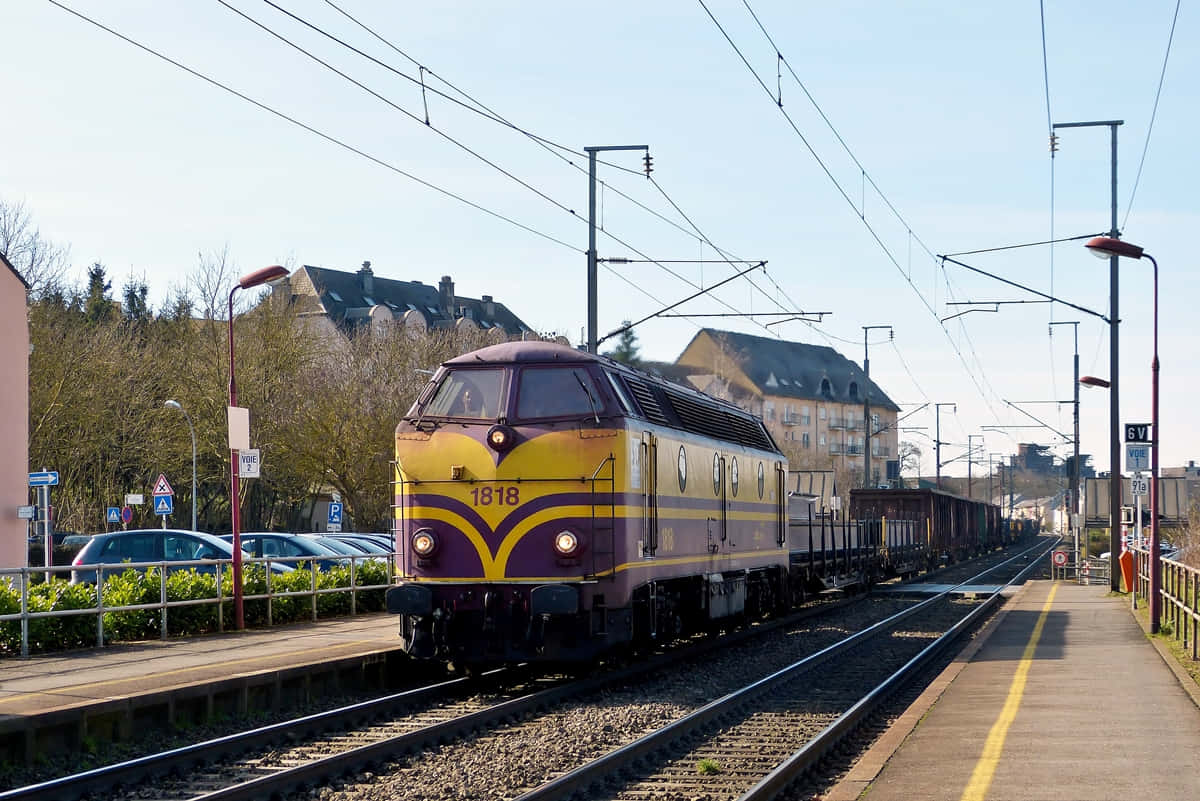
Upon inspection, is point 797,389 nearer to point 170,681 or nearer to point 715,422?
point 715,422

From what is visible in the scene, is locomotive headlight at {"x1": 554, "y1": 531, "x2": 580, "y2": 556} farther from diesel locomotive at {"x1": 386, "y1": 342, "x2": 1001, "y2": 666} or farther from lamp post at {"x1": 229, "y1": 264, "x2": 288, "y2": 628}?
lamp post at {"x1": 229, "y1": 264, "x2": 288, "y2": 628}

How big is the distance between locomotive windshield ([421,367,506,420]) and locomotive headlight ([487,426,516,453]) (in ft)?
0.97

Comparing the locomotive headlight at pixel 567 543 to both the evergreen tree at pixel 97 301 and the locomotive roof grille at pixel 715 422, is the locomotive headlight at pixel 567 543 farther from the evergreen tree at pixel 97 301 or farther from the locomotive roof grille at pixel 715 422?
the evergreen tree at pixel 97 301

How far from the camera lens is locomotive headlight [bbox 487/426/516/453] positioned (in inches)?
610

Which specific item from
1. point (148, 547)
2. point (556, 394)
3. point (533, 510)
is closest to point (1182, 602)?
point (556, 394)

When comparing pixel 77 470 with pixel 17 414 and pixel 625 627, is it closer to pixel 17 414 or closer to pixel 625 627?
pixel 17 414

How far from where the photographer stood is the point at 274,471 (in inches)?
1981

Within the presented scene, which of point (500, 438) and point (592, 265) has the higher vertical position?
point (592, 265)

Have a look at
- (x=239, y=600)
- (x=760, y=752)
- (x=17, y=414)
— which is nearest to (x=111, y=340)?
(x=17, y=414)

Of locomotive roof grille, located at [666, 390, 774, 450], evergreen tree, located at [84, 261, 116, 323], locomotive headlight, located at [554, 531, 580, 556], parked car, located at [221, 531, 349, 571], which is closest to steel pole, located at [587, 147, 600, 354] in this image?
locomotive roof grille, located at [666, 390, 774, 450]

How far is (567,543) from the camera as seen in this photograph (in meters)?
15.1

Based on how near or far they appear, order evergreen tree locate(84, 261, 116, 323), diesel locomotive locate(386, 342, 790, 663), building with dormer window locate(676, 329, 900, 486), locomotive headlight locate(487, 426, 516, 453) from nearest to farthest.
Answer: diesel locomotive locate(386, 342, 790, 663), locomotive headlight locate(487, 426, 516, 453), evergreen tree locate(84, 261, 116, 323), building with dormer window locate(676, 329, 900, 486)

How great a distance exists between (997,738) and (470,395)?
7.02 m

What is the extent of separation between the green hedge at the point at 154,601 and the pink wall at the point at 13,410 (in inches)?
683
